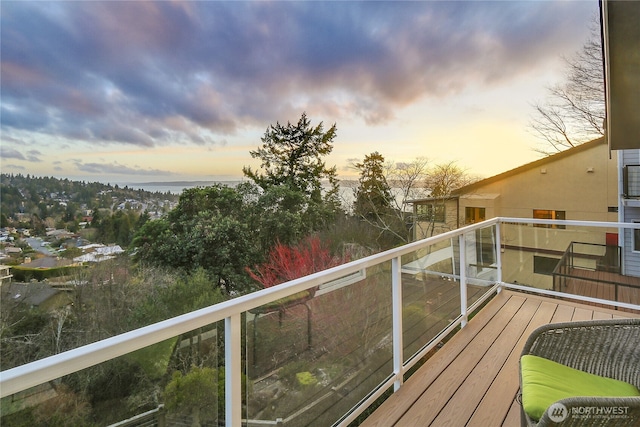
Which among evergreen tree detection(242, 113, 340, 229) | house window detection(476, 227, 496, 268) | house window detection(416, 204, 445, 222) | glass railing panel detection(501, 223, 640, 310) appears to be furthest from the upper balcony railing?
evergreen tree detection(242, 113, 340, 229)

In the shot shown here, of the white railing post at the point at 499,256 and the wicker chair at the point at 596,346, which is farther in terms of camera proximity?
the white railing post at the point at 499,256

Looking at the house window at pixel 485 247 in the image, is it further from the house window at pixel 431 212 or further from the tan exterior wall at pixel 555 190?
the house window at pixel 431 212

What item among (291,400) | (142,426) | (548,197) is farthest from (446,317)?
(548,197)

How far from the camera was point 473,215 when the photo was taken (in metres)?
12.8

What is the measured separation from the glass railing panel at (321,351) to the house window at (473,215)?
38.1 ft

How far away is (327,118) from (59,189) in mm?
13368

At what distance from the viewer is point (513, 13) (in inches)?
384

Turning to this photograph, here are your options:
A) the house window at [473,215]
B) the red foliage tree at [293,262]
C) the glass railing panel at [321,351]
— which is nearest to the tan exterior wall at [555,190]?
the house window at [473,215]

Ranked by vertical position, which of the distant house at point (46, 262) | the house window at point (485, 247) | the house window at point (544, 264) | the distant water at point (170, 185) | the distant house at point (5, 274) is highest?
the distant water at point (170, 185)

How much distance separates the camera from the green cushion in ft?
4.30

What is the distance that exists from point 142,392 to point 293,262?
544 inches

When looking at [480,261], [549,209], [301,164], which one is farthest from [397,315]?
[301,164]

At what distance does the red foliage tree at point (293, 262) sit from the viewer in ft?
47.0

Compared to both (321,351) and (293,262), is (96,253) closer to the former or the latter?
(293,262)
